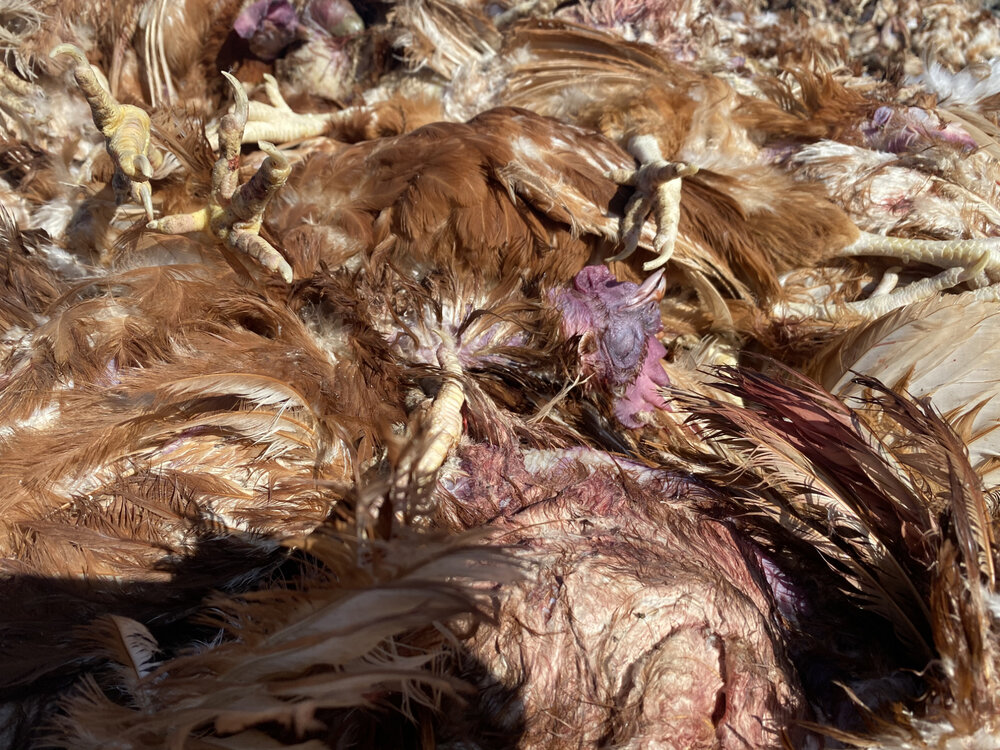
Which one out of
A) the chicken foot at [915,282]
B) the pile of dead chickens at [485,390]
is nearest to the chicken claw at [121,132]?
the pile of dead chickens at [485,390]

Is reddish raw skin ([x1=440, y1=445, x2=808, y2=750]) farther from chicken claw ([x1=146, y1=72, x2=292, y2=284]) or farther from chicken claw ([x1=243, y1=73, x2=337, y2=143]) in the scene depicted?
chicken claw ([x1=243, y1=73, x2=337, y2=143])

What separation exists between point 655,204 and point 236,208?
0.91 meters

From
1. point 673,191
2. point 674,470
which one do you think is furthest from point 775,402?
point 673,191

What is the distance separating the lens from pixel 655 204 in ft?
5.22

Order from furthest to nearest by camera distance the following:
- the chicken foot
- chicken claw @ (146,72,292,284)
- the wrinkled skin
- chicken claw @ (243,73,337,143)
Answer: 1. chicken claw @ (243,73,337,143)
2. the chicken foot
3. the wrinkled skin
4. chicken claw @ (146,72,292,284)

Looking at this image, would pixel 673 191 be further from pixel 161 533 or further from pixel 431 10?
pixel 161 533

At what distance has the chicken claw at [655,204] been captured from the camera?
5.06ft

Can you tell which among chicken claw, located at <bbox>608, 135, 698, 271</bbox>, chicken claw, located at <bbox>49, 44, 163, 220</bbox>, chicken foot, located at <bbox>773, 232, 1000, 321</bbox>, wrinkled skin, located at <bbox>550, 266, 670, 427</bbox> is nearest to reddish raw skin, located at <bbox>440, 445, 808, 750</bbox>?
wrinkled skin, located at <bbox>550, 266, 670, 427</bbox>

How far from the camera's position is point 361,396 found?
4.44ft

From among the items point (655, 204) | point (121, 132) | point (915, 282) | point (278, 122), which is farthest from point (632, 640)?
point (278, 122)

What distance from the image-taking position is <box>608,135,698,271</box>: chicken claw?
60.7 inches

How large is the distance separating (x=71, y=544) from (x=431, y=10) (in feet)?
5.69

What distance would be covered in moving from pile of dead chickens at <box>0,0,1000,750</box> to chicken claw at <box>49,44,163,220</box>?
1cm

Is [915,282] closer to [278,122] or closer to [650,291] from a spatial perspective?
[650,291]
